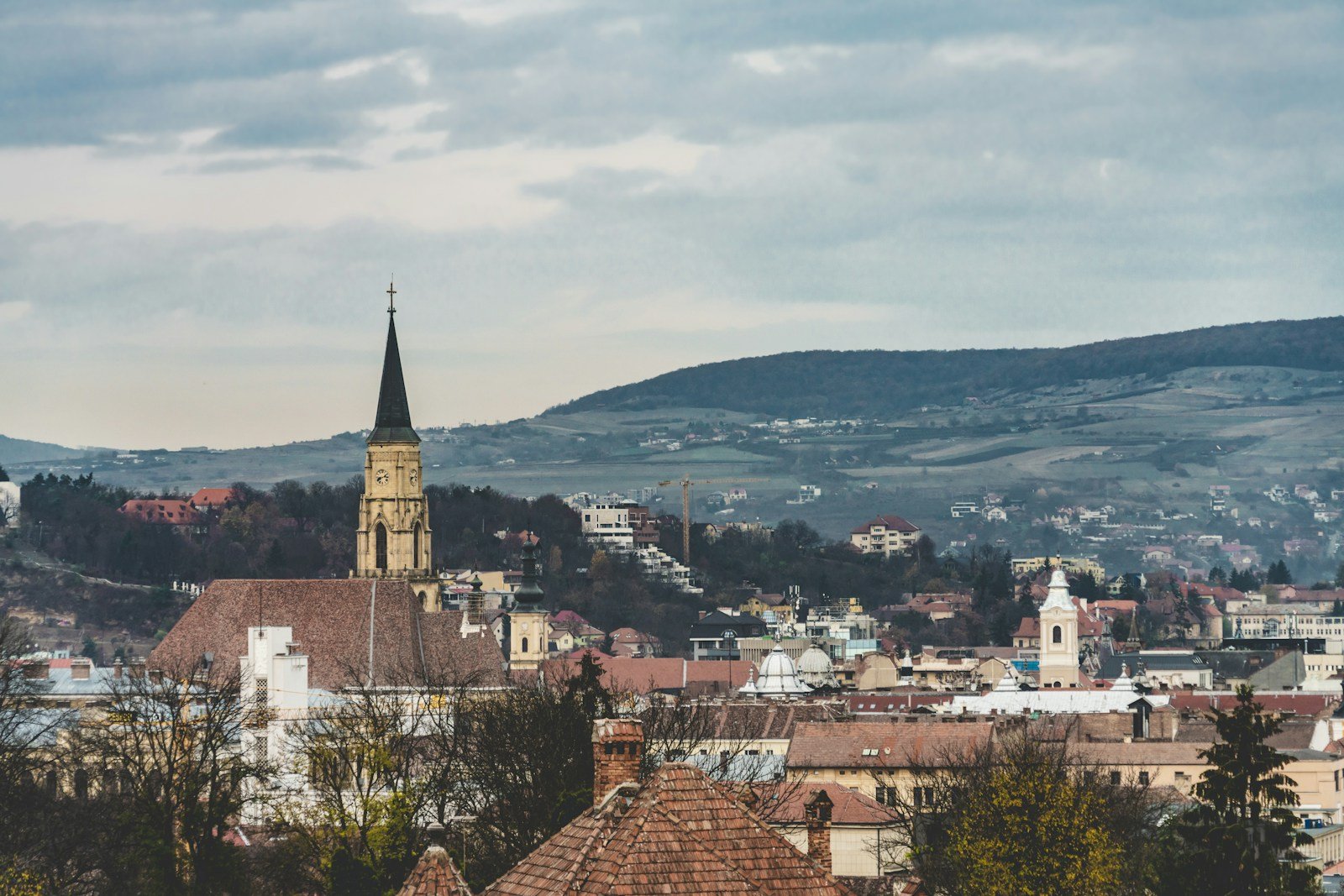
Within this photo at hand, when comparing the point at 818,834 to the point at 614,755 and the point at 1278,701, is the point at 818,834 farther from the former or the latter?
the point at 1278,701

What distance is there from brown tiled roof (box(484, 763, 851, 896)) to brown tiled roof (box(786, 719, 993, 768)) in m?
73.2

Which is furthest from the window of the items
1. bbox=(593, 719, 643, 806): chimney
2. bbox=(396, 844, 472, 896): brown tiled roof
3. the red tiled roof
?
bbox=(396, 844, 472, 896): brown tiled roof

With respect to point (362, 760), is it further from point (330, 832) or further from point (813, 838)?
point (813, 838)

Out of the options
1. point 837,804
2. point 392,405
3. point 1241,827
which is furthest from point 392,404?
point 1241,827

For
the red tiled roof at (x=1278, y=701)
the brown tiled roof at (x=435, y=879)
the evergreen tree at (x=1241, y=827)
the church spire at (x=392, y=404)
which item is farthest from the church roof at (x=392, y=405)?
the brown tiled roof at (x=435, y=879)

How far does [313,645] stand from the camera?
122 metres

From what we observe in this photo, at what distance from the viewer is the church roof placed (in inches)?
6014

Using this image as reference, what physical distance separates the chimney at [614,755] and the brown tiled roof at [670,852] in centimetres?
112

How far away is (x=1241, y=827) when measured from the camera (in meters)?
46.2

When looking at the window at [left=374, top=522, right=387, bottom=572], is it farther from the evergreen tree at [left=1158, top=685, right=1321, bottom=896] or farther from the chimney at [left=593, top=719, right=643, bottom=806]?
the chimney at [left=593, top=719, right=643, bottom=806]

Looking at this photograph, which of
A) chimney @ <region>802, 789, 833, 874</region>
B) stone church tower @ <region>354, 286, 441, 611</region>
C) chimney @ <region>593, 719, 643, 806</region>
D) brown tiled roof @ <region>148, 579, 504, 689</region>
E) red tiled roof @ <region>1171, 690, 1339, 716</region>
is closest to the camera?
chimney @ <region>593, 719, 643, 806</region>

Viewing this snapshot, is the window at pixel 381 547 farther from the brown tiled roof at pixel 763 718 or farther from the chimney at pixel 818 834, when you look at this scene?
the chimney at pixel 818 834

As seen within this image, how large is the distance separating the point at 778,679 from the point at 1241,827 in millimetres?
124383

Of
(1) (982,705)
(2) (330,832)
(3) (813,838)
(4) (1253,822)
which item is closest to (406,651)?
(1) (982,705)
